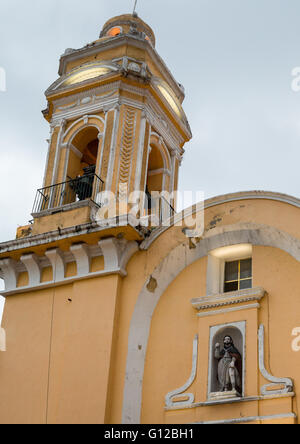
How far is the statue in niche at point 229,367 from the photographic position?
1145 centimetres

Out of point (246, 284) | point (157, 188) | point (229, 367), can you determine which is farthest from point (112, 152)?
point (229, 367)

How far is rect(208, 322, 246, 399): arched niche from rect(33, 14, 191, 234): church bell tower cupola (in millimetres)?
3052

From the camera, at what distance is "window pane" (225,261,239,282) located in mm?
12898

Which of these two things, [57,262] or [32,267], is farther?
[32,267]

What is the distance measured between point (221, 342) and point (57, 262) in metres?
3.52

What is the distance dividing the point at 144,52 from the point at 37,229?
4.94m

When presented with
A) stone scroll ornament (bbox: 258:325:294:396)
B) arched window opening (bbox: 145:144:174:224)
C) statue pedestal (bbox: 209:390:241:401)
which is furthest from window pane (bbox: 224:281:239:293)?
arched window opening (bbox: 145:144:174:224)

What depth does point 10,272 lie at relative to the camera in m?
14.1

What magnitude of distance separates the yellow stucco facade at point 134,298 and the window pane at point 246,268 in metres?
0.16

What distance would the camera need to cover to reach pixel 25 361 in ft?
42.9

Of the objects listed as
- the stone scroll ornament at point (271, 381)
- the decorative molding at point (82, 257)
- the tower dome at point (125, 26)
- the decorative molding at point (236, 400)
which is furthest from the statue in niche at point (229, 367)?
→ the tower dome at point (125, 26)

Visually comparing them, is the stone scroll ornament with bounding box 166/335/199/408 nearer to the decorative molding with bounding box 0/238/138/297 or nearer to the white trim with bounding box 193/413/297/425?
the white trim with bounding box 193/413/297/425

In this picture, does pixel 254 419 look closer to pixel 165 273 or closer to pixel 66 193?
pixel 165 273

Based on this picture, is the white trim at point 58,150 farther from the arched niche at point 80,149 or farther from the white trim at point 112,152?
the white trim at point 112,152
